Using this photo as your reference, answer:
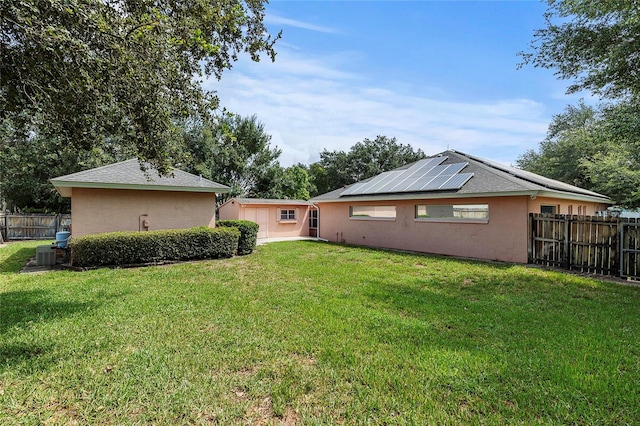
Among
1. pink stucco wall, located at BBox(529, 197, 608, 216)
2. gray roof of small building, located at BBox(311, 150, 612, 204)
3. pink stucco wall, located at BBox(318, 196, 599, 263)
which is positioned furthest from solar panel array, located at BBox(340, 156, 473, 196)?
pink stucco wall, located at BBox(529, 197, 608, 216)

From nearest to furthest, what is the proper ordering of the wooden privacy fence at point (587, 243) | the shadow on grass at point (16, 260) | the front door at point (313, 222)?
the wooden privacy fence at point (587, 243) < the shadow on grass at point (16, 260) < the front door at point (313, 222)

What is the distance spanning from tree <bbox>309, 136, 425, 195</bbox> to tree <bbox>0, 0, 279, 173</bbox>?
98.7 feet

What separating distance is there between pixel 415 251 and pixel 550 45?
7994mm

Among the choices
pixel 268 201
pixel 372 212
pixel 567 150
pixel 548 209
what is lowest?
pixel 372 212

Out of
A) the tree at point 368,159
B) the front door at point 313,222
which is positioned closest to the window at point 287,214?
the front door at point 313,222

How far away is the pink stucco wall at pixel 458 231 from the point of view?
9.84 meters

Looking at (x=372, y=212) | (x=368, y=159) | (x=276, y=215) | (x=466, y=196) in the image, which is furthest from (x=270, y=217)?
(x=368, y=159)

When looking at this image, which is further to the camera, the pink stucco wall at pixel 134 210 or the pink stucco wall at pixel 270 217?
the pink stucco wall at pixel 270 217

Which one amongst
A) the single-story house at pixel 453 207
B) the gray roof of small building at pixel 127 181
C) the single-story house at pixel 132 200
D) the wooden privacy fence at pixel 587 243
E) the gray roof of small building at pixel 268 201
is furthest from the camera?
the gray roof of small building at pixel 268 201

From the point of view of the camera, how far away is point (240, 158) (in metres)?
26.7

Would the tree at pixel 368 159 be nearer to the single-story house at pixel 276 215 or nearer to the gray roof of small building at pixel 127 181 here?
the single-story house at pixel 276 215

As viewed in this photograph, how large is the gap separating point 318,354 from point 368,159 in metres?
32.7

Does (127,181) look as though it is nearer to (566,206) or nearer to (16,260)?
(16,260)

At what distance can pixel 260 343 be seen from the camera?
3814 millimetres
